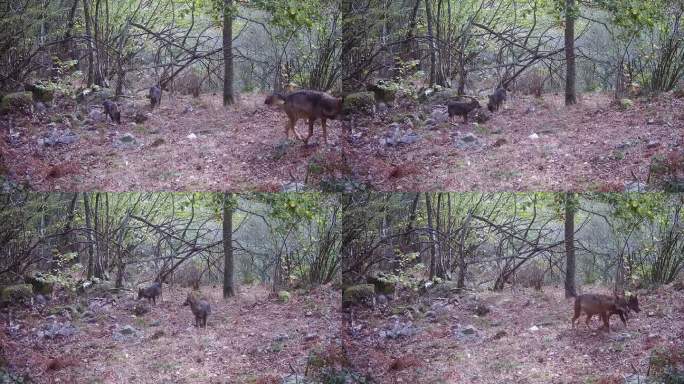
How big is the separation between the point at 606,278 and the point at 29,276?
13.8 feet

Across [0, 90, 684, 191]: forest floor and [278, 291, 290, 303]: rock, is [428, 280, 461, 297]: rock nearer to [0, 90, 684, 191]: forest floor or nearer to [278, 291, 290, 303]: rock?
[0, 90, 684, 191]: forest floor

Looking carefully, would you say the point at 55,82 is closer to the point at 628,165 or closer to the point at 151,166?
the point at 151,166

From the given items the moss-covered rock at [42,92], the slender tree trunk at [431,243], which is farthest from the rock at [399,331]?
the moss-covered rock at [42,92]

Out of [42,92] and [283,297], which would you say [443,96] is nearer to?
[283,297]

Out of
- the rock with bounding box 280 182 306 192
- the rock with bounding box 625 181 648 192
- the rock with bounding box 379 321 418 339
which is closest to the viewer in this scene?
the rock with bounding box 625 181 648 192

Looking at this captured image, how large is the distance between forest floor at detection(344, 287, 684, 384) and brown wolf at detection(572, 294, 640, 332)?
0.15ft

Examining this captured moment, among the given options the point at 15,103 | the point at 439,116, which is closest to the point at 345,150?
the point at 439,116

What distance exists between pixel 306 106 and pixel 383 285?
149 centimetres

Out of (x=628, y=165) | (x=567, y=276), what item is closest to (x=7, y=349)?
(x=567, y=276)

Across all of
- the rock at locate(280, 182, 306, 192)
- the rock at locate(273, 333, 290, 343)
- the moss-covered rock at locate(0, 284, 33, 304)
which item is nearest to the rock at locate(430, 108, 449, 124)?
the rock at locate(280, 182, 306, 192)

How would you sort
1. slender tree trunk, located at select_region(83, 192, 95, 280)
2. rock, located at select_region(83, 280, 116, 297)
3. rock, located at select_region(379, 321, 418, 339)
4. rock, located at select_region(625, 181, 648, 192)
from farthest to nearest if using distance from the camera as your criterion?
rock, located at select_region(379, 321, 418, 339) < rock, located at select_region(83, 280, 116, 297) < slender tree trunk, located at select_region(83, 192, 95, 280) < rock, located at select_region(625, 181, 648, 192)

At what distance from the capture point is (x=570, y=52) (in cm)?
564

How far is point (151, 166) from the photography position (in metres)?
5.73

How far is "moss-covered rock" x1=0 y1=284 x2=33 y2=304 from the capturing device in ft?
19.5
